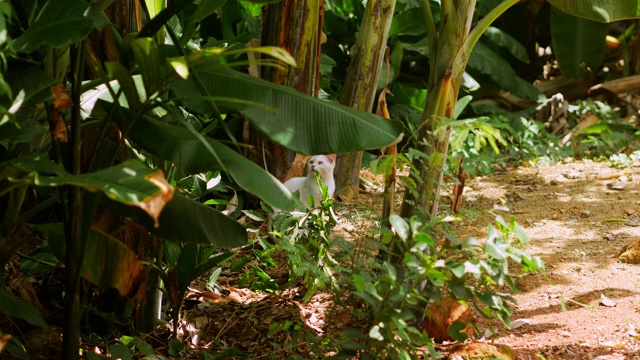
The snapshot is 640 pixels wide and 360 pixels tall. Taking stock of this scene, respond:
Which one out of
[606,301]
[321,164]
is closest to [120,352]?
[321,164]

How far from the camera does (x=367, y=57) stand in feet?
14.5

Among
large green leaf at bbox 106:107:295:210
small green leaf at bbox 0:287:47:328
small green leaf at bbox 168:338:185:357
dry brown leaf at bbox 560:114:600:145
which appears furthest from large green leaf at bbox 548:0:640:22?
dry brown leaf at bbox 560:114:600:145

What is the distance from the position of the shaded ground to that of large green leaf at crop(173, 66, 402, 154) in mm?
446

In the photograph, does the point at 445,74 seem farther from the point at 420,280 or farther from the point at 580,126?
the point at 580,126

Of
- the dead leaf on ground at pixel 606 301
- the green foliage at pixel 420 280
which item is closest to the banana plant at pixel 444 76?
the green foliage at pixel 420 280

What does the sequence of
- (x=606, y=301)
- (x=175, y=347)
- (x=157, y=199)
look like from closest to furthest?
(x=157, y=199), (x=175, y=347), (x=606, y=301)

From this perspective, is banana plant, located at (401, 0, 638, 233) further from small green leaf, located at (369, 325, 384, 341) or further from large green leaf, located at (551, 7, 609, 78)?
large green leaf, located at (551, 7, 609, 78)

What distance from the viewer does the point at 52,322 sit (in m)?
3.08

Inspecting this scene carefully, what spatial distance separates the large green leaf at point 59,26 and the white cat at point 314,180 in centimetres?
184

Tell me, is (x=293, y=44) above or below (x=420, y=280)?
above

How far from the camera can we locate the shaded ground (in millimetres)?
2922

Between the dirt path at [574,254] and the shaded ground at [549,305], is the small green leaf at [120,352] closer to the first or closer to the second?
the shaded ground at [549,305]

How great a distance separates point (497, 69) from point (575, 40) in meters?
1.04

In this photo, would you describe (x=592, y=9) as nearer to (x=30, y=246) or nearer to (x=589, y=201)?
(x=589, y=201)
